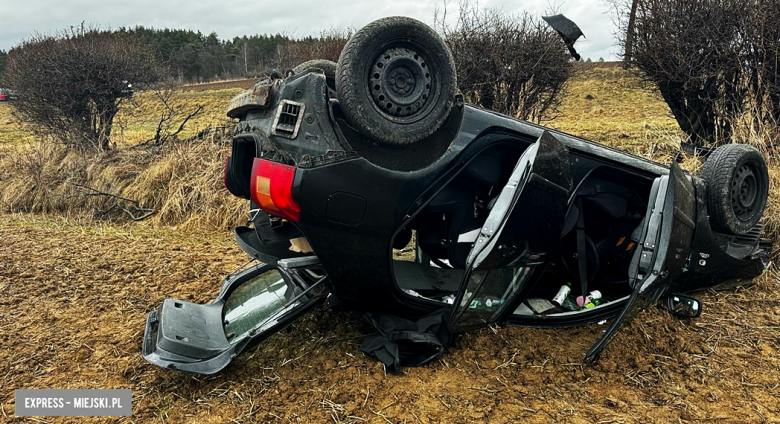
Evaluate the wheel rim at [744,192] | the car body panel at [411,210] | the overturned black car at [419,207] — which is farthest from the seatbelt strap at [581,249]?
the wheel rim at [744,192]

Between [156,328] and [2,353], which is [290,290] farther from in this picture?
[2,353]

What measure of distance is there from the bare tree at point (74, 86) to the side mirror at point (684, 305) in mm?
9319

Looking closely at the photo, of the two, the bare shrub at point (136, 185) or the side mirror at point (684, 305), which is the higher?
the side mirror at point (684, 305)

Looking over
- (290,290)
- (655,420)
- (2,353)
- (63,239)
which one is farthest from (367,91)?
(63,239)

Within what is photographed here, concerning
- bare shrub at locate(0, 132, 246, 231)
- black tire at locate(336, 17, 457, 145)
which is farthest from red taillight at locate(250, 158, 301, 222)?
bare shrub at locate(0, 132, 246, 231)

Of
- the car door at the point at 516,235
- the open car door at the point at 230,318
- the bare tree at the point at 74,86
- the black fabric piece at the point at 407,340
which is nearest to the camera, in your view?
the car door at the point at 516,235

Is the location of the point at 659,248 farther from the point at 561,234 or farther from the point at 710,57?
the point at 710,57

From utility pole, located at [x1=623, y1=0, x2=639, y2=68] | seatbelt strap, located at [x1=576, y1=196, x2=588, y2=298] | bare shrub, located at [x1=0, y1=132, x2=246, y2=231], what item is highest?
utility pole, located at [x1=623, y1=0, x2=639, y2=68]

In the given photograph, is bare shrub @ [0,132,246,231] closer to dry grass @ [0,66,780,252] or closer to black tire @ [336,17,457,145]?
dry grass @ [0,66,780,252]

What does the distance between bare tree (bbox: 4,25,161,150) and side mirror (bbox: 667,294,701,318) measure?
30.6 feet

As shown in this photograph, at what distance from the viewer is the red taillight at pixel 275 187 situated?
2.62 m

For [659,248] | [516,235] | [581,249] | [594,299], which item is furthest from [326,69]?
[594,299]

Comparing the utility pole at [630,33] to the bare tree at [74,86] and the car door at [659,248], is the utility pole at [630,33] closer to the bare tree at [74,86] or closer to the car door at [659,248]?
the car door at [659,248]

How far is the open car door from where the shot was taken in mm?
2744
